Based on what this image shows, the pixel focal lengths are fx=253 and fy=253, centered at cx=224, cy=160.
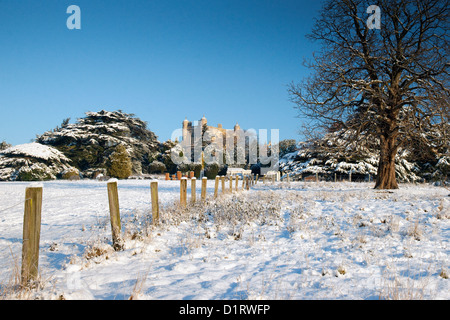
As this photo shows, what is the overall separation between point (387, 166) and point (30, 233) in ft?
45.9

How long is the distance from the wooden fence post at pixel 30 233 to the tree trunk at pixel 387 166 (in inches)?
522

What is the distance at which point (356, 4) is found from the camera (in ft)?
38.5

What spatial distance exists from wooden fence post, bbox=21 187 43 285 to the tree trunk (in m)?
13.2

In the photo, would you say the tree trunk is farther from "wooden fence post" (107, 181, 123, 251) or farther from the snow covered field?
"wooden fence post" (107, 181, 123, 251)

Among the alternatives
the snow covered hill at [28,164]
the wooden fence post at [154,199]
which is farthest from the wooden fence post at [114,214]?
the snow covered hill at [28,164]

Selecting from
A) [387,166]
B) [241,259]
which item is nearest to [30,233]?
[241,259]

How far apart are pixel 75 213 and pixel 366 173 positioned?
86.8ft

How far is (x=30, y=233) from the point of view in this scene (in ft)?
9.25

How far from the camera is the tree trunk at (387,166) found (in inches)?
472

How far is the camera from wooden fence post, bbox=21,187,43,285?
279cm

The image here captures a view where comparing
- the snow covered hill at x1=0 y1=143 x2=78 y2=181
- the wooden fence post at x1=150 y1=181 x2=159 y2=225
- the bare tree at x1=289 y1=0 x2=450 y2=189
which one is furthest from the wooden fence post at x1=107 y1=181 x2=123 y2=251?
the snow covered hill at x1=0 y1=143 x2=78 y2=181

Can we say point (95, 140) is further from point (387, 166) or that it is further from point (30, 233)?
point (30, 233)
